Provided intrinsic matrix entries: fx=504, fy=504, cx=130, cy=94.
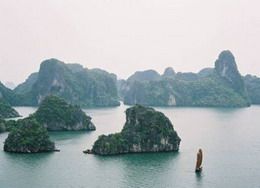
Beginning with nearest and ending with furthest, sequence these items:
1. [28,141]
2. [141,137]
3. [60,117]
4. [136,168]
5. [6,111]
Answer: [136,168] < [28,141] < [141,137] < [60,117] < [6,111]

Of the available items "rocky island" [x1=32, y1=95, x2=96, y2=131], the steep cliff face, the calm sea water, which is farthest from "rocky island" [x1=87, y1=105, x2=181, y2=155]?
the steep cliff face

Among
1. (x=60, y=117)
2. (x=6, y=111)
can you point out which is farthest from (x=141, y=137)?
(x=6, y=111)

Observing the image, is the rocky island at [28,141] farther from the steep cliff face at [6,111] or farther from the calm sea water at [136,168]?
the steep cliff face at [6,111]

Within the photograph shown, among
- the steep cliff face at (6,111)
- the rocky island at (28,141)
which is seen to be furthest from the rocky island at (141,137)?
the steep cliff face at (6,111)

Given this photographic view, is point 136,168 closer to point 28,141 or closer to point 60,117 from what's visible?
point 28,141

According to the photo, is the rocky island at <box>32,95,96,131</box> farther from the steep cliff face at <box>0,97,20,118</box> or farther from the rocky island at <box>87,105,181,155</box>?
the rocky island at <box>87,105,181,155</box>
